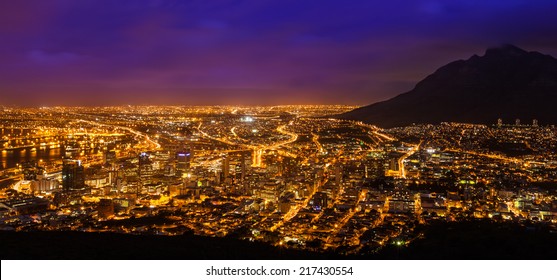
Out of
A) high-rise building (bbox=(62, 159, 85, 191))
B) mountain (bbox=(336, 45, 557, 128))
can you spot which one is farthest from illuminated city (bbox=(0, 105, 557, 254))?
mountain (bbox=(336, 45, 557, 128))

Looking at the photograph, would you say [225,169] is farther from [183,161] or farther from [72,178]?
[72,178]

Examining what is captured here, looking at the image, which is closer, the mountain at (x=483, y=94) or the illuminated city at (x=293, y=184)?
the illuminated city at (x=293, y=184)

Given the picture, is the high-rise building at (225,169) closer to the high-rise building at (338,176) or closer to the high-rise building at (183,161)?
the high-rise building at (183,161)

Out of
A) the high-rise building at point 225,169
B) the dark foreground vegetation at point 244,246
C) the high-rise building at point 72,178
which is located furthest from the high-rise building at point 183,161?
the dark foreground vegetation at point 244,246

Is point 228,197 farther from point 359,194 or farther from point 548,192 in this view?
point 548,192

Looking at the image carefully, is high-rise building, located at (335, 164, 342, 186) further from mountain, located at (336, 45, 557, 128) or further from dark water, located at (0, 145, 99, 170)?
mountain, located at (336, 45, 557, 128)

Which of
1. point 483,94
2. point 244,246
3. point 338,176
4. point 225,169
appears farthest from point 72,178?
point 483,94
